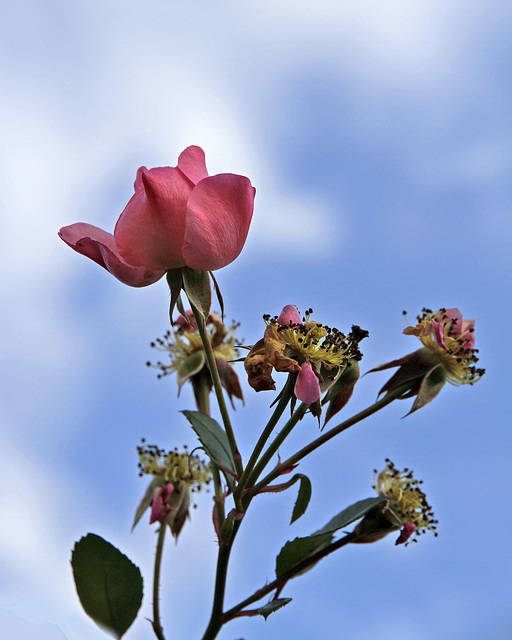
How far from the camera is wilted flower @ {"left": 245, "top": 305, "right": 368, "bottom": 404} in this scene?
155cm

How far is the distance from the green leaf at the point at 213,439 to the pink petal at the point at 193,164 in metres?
0.55

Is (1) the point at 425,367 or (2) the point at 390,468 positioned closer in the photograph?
(1) the point at 425,367

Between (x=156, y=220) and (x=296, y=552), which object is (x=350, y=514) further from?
(x=156, y=220)

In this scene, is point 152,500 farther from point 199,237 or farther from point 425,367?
point 199,237

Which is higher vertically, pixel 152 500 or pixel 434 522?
pixel 434 522

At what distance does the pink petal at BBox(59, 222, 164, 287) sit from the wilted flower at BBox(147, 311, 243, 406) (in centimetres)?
78

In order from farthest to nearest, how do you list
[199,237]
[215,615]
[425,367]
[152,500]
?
[152,500] → [425,367] → [215,615] → [199,237]

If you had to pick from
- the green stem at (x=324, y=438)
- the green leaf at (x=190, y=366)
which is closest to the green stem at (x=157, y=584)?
the green leaf at (x=190, y=366)

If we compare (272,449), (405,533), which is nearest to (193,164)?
(272,449)

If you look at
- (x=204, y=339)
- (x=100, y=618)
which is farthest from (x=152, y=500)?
(x=204, y=339)

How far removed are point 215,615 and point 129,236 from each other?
90cm

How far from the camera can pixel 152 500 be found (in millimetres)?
2535

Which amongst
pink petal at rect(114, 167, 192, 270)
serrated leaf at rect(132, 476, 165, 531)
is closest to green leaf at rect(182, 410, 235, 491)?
pink petal at rect(114, 167, 192, 270)

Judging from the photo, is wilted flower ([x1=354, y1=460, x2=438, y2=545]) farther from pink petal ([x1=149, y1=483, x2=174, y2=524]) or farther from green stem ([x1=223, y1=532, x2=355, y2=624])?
pink petal ([x1=149, y1=483, x2=174, y2=524])
